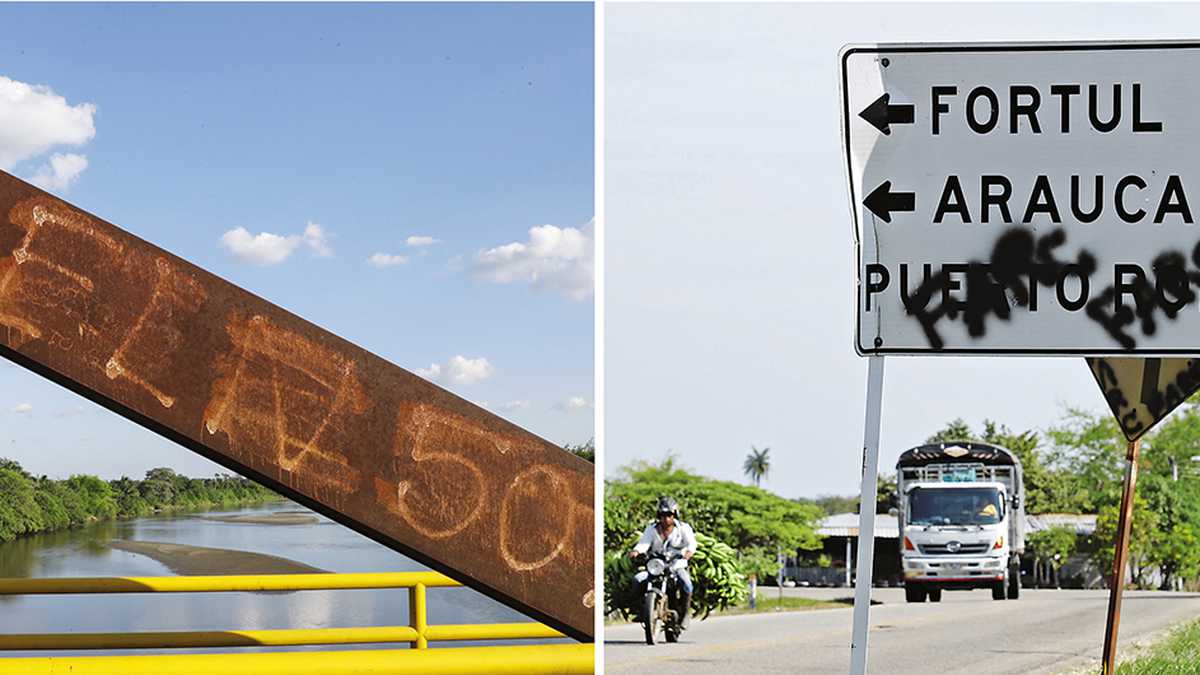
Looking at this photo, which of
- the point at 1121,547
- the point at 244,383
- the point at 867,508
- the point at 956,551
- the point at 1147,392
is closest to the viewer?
the point at 244,383

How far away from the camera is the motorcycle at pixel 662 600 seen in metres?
11.2

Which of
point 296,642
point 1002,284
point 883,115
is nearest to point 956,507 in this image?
point 296,642

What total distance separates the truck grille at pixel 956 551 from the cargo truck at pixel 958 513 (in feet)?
0.05

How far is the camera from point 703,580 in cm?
1370

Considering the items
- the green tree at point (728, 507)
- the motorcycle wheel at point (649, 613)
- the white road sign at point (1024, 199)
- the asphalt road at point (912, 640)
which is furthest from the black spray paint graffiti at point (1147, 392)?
the green tree at point (728, 507)

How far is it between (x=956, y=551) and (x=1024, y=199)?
17.8 meters

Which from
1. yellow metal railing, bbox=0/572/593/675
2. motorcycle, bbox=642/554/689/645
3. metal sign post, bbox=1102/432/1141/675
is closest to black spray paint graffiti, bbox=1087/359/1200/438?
metal sign post, bbox=1102/432/1141/675

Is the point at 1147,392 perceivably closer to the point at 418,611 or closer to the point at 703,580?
the point at 418,611

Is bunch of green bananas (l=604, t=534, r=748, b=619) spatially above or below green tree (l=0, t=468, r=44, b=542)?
above

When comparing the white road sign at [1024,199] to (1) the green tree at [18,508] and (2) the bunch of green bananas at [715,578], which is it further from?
(1) the green tree at [18,508]

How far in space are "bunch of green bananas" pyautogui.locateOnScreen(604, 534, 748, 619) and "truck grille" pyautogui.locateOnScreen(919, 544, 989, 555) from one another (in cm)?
652

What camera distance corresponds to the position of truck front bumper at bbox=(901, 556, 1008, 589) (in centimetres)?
1966

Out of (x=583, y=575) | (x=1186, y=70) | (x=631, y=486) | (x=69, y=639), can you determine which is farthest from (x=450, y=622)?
(x=631, y=486)

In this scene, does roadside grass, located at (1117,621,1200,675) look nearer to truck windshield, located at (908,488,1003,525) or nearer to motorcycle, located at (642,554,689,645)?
motorcycle, located at (642,554,689,645)
